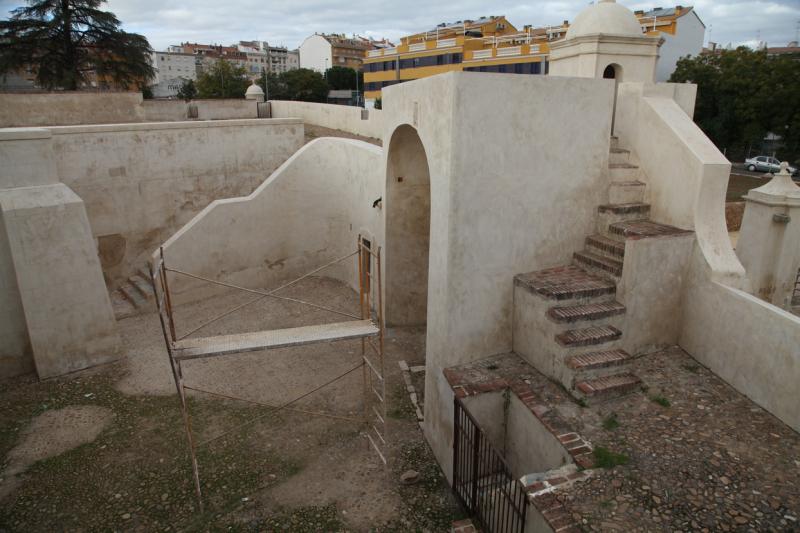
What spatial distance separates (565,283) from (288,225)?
7.78 metres

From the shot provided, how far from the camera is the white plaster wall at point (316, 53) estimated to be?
225ft

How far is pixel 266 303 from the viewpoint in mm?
11039

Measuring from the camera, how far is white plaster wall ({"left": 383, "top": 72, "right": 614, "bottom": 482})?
19.1 ft

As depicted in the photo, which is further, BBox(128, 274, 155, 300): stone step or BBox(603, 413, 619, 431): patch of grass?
BBox(128, 274, 155, 300): stone step

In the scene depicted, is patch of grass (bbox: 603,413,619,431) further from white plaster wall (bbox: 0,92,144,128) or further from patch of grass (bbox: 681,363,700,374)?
white plaster wall (bbox: 0,92,144,128)

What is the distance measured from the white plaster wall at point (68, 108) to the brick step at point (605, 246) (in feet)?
50.4

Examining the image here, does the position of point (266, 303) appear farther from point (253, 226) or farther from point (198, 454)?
point (198, 454)

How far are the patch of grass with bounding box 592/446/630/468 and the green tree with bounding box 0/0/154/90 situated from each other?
2490 cm

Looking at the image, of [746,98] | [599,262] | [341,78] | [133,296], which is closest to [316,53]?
[341,78]

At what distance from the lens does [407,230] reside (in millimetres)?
9398

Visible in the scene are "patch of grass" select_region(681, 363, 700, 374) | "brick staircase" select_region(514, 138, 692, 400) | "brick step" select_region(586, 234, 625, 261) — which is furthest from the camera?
"brick step" select_region(586, 234, 625, 261)

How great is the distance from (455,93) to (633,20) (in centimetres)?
415

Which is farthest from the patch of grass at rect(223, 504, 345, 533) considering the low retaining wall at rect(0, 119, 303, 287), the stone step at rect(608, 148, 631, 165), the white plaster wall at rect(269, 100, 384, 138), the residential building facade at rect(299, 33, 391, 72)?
A: the residential building facade at rect(299, 33, 391, 72)

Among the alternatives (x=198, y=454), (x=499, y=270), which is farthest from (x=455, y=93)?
(x=198, y=454)
